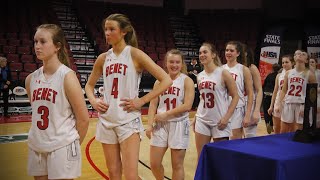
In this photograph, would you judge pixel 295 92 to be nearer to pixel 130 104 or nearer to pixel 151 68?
pixel 151 68

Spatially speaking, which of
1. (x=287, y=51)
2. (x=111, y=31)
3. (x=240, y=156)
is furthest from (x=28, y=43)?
(x=240, y=156)

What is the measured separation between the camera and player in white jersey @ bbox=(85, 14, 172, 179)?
2873 millimetres

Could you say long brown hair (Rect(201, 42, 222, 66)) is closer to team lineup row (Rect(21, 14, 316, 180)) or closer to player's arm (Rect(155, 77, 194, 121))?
team lineup row (Rect(21, 14, 316, 180))

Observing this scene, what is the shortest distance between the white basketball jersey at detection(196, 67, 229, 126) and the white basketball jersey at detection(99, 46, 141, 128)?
1.29 metres

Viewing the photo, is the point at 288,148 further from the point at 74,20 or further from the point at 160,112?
the point at 74,20

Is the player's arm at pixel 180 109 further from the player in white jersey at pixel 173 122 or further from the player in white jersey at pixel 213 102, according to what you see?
the player in white jersey at pixel 213 102

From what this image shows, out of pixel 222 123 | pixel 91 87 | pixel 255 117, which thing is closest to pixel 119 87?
pixel 91 87

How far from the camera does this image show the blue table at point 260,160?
7.48ft

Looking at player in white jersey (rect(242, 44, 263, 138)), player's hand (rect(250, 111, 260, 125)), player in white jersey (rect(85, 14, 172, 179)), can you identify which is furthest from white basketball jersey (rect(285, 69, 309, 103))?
player in white jersey (rect(85, 14, 172, 179))

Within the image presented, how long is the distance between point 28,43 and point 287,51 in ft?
29.1

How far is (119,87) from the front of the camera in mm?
2904

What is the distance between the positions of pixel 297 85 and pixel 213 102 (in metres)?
2.07

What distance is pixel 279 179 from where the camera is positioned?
2.22 meters

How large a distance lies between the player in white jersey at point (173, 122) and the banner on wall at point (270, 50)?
1050 centimetres
